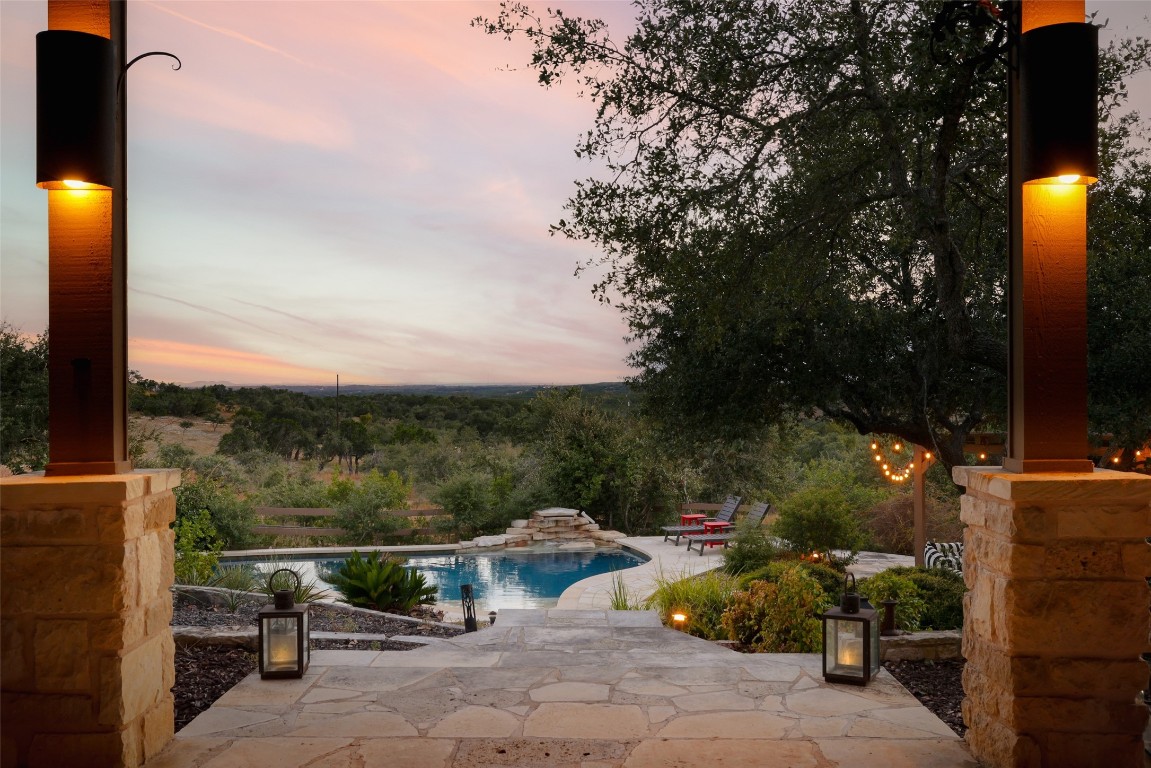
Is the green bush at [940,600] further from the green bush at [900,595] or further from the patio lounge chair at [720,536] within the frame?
the patio lounge chair at [720,536]

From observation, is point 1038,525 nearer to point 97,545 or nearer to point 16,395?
point 97,545

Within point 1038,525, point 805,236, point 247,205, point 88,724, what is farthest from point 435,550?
point 1038,525

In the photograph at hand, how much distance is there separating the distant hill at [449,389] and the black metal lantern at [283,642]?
40.8ft

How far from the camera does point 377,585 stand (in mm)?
6520

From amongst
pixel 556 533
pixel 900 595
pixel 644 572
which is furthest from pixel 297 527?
pixel 900 595

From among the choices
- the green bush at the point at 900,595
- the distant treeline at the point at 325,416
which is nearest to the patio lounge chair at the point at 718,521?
the distant treeline at the point at 325,416

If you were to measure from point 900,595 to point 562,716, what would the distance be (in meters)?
2.92

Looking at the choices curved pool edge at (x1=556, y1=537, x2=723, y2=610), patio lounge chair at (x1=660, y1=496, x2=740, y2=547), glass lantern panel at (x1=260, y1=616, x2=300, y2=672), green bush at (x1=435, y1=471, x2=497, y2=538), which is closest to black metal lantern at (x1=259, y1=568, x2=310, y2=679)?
glass lantern panel at (x1=260, y1=616, x2=300, y2=672)

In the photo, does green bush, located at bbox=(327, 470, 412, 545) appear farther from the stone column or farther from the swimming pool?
the stone column

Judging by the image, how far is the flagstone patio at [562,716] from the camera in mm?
2818

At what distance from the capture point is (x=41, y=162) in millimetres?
2562

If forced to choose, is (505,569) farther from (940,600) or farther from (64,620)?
(64,620)

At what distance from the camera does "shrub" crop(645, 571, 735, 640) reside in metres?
5.62

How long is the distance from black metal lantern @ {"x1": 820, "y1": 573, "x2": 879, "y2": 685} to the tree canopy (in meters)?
2.46
